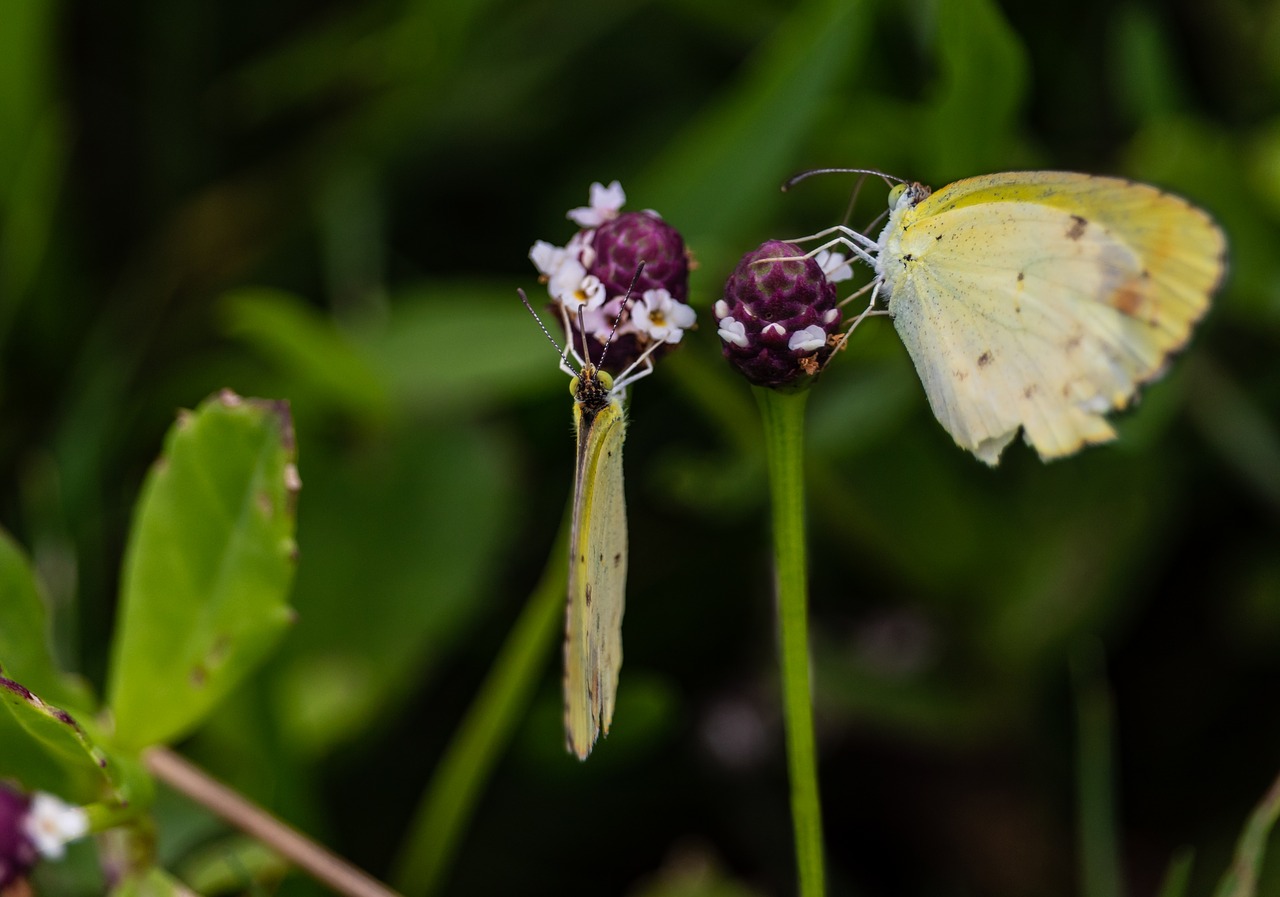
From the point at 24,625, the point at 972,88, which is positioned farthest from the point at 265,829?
the point at 972,88

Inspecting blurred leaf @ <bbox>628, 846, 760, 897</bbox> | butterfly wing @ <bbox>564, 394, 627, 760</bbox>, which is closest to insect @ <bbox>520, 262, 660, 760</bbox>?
butterfly wing @ <bbox>564, 394, 627, 760</bbox>

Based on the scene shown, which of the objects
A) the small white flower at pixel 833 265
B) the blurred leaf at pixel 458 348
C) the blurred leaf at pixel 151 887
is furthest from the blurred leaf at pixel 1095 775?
the blurred leaf at pixel 151 887

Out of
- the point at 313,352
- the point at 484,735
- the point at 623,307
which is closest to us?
the point at 623,307

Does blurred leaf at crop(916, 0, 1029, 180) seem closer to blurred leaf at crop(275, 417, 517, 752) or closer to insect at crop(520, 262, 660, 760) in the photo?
insect at crop(520, 262, 660, 760)

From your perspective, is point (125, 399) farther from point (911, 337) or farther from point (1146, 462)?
point (1146, 462)

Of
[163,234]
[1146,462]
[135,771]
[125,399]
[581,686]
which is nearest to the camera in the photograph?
[581,686]

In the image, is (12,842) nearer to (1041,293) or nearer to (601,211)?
(601,211)

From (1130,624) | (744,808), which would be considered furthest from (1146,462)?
(744,808)
